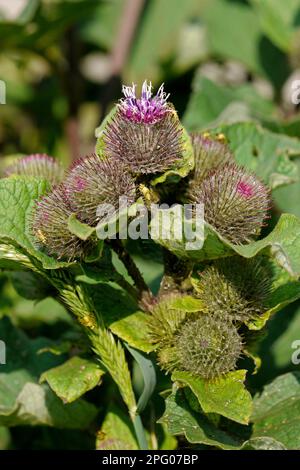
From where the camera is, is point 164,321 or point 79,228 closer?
point 79,228

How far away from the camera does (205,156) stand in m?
2.09

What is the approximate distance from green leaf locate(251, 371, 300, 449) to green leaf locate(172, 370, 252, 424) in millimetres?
178

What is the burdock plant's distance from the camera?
70.7 inches

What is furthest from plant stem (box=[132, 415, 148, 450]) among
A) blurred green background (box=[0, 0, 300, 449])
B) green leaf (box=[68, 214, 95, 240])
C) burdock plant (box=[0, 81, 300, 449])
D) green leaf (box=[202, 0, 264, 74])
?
green leaf (box=[202, 0, 264, 74])

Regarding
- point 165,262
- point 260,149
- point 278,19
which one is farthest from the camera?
point 278,19

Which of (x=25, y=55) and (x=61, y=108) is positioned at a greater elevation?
(x=25, y=55)

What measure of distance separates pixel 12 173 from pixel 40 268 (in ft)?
1.28

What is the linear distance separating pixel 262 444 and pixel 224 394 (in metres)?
0.16

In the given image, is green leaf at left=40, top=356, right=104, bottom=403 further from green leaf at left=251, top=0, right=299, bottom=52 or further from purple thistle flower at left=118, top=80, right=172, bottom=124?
Result: green leaf at left=251, top=0, right=299, bottom=52

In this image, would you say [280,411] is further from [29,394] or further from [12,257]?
[12,257]

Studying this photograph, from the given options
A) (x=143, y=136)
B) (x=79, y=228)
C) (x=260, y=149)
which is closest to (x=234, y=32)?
(x=260, y=149)

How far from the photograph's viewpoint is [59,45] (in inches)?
167
